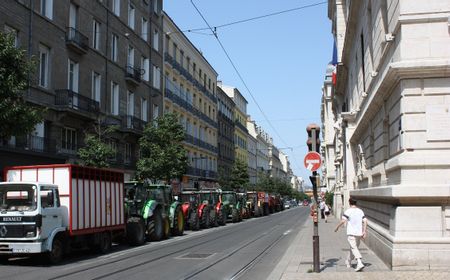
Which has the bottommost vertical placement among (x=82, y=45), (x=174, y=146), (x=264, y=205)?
(x=264, y=205)

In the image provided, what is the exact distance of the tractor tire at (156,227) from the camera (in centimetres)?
2336

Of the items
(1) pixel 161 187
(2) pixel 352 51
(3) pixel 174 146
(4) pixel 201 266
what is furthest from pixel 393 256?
(3) pixel 174 146

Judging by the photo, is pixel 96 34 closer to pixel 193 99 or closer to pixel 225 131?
pixel 193 99

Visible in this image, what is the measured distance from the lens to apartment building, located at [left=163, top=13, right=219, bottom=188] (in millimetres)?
52281

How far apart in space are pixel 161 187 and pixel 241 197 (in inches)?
906

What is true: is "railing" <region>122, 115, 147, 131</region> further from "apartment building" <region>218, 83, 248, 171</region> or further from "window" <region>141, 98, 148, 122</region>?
"apartment building" <region>218, 83, 248, 171</region>

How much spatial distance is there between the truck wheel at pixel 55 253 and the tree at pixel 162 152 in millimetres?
18777

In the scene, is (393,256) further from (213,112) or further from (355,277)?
(213,112)

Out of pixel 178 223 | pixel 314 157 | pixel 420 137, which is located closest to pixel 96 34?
pixel 178 223

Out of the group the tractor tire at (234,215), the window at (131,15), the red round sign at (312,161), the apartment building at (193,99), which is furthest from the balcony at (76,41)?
the red round sign at (312,161)

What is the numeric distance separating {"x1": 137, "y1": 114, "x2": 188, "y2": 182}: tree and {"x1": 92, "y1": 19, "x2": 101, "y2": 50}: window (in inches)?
240

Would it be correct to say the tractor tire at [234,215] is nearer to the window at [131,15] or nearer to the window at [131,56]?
the window at [131,56]

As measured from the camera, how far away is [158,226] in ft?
78.9

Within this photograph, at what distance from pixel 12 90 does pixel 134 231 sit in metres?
7.25
